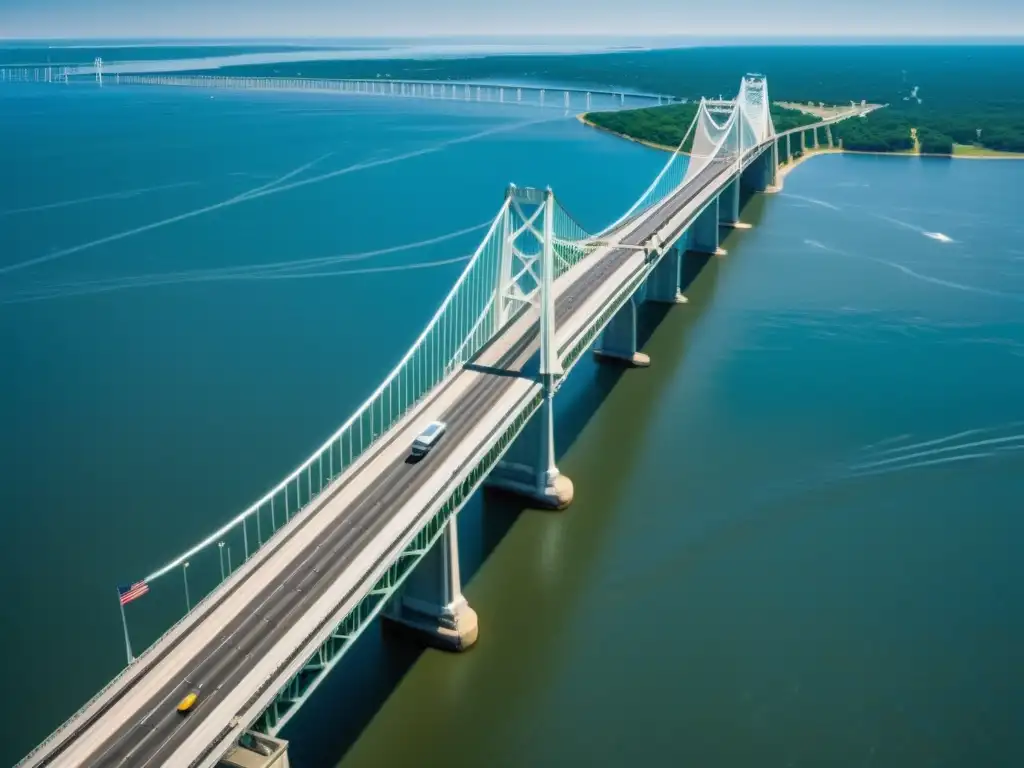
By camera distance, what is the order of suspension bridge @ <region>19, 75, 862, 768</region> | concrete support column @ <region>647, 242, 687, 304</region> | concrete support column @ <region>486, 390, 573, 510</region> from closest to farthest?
suspension bridge @ <region>19, 75, 862, 768</region> < concrete support column @ <region>486, 390, 573, 510</region> < concrete support column @ <region>647, 242, 687, 304</region>

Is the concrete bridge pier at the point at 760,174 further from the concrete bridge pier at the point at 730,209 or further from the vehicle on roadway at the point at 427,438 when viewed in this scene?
the vehicle on roadway at the point at 427,438

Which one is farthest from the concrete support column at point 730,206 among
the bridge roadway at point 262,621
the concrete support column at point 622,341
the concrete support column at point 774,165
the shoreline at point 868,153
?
the bridge roadway at point 262,621

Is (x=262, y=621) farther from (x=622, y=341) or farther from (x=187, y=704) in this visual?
(x=622, y=341)

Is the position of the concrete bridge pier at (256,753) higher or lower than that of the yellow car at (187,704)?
lower

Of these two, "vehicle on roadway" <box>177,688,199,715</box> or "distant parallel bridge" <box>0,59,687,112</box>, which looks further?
"distant parallel bridge" <box>0,59,687,112</box>

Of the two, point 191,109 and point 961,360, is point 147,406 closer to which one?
point 961,360

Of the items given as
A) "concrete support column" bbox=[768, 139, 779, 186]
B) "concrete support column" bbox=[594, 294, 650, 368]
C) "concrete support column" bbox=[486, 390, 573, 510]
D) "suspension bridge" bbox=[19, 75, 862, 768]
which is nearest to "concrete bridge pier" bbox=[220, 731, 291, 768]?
"suspension bridge" bbox=[19, 75, 862, 768]

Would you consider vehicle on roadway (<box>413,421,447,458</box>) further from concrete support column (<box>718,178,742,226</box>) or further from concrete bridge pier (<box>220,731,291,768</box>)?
concrete support column (<box>718,178,742,226</box>)
